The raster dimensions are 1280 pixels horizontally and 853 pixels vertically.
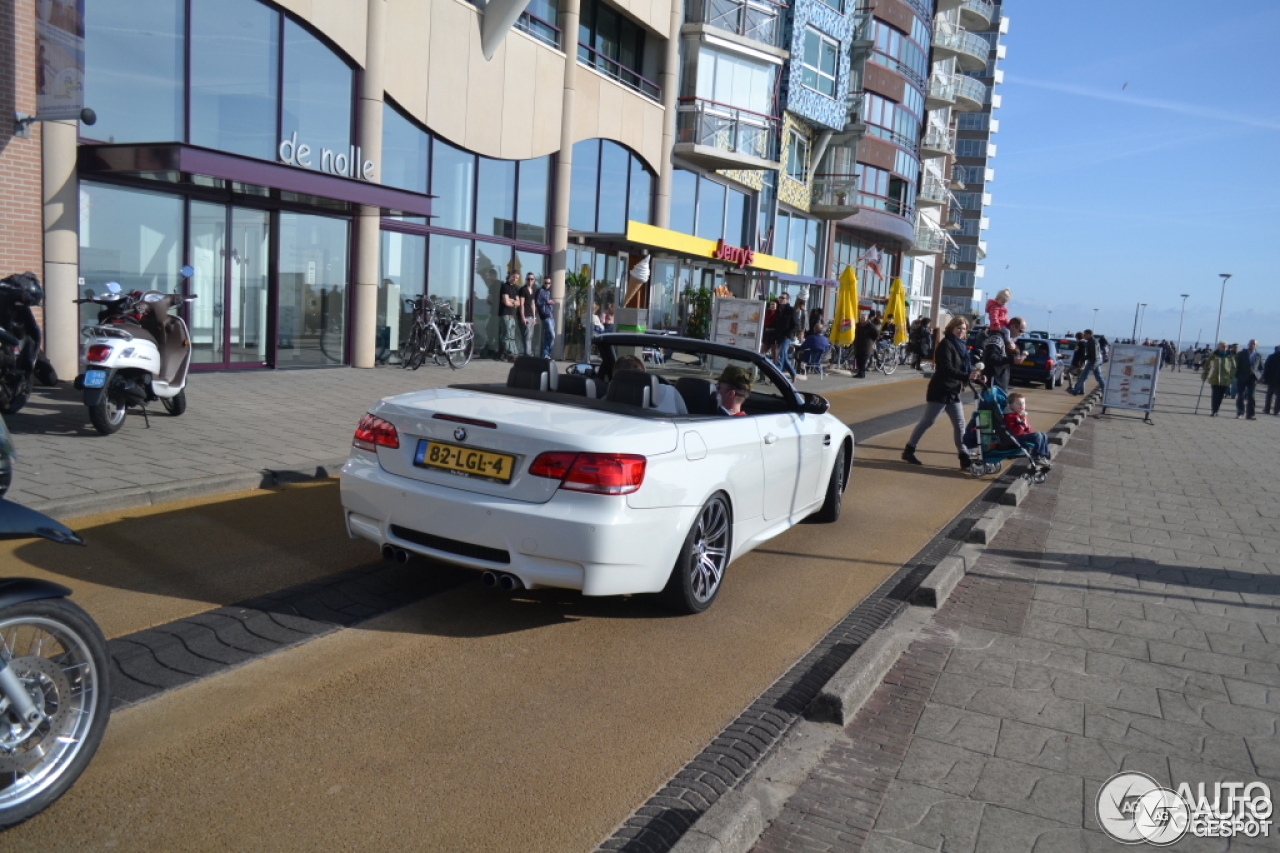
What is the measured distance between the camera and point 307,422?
36.0 feet

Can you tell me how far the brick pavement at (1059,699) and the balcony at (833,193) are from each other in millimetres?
34814

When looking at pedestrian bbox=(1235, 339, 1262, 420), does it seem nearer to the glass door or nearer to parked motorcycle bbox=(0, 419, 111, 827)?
the glass door

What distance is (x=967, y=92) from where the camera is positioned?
212ft

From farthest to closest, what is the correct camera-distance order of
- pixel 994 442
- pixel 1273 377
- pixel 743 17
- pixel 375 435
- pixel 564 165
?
1. pixel 743 17
2. pixel 1273 377
3. pixel 564 165
4. pixel 994 442
5. pixel 375 435

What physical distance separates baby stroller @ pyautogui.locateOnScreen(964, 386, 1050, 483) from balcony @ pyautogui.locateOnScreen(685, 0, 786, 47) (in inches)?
850

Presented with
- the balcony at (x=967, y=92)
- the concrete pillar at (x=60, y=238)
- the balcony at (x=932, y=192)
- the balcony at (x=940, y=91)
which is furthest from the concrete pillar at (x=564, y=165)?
the balcony at (x=967, y=92)

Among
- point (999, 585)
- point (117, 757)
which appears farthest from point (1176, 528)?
point (117, 757)

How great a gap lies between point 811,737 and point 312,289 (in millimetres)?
14604

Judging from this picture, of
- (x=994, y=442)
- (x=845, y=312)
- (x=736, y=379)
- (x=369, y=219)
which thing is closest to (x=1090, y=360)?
(x=845, y=312)

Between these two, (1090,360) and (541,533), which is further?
(1090,360)

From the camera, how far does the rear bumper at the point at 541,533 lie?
455 cm

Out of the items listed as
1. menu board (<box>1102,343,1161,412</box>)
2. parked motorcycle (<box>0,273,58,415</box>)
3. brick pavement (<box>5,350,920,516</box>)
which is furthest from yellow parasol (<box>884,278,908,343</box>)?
parked motorcycle (<box>0,273,58,415</box>)

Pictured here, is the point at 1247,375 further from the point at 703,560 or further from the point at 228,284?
the point at 703,560

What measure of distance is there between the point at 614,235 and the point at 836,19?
19.8 m
